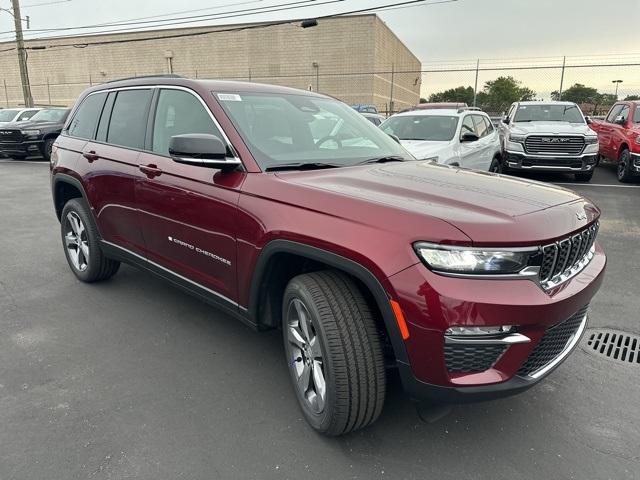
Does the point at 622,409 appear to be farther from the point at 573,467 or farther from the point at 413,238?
the point at 413,238

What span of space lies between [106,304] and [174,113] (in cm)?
182

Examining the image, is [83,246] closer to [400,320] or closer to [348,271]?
[348,271]

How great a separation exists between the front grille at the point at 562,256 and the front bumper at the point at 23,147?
1648 cm

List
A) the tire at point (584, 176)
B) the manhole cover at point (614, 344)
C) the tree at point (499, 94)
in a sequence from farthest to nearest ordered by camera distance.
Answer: the tree at point (499, 94)
the tire at point (584, 176)
the manhole cover at point (614, 344)

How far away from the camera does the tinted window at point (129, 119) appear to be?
3.70 m

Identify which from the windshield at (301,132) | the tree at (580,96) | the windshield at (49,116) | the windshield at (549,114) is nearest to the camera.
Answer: the windshield at (301,132)

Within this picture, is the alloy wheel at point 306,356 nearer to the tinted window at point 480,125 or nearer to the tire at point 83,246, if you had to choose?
the tire at point 83,246

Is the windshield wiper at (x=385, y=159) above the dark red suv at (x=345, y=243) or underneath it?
above

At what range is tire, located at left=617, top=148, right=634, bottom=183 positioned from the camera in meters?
10.3

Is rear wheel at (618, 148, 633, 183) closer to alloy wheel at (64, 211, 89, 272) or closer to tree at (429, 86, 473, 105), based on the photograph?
alloy wheel at (64, 211, 89, 272)

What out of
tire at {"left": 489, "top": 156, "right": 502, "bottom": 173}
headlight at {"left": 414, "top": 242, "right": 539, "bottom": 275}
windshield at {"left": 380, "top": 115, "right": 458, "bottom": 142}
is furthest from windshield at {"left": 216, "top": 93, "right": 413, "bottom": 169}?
tire at {"left": 489, "top": 156, "right": 502, "bottom": 173}

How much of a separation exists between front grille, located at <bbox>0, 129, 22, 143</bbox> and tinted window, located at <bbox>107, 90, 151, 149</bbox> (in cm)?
1338

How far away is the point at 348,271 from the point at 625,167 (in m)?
10.6

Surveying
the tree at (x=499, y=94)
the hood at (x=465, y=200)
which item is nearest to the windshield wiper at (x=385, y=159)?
the hood at (x=465, y=200)
